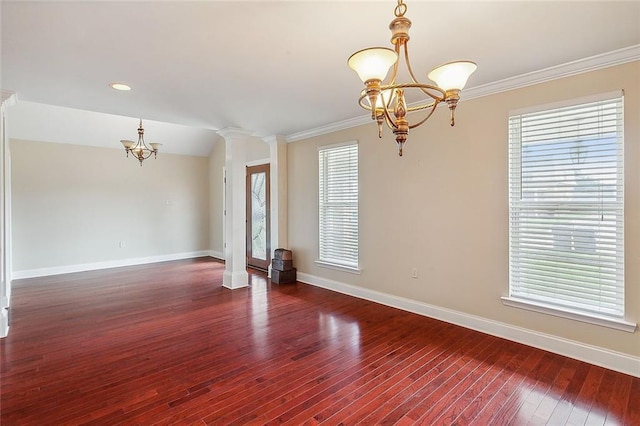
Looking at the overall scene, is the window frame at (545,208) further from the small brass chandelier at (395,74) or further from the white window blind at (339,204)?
the white window blind at (339,204)

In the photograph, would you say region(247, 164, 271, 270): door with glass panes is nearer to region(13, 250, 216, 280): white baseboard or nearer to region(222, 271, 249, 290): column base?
region(222, 271, 249, 290): column base

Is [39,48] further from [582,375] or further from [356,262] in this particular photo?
[582,375]

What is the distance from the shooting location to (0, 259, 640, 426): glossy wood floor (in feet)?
6.68

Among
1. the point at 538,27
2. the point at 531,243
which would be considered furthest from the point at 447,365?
the point at 538,27

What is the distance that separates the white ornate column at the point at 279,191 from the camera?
5.63m

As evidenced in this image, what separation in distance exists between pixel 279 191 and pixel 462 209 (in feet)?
10.5

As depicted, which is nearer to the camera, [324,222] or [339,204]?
[339,204]

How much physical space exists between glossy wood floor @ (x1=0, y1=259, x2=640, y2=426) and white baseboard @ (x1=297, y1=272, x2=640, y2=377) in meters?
0.09

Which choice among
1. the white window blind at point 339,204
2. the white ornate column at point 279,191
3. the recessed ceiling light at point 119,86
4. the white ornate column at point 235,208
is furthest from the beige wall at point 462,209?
the recessed ceiling light at point 119,86

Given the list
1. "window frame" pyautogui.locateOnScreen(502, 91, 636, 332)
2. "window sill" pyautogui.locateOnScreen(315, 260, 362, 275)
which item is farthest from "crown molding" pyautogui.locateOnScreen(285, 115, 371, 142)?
"window sill" pyautogui.locateOnScreen(315, 260, 362, 275)

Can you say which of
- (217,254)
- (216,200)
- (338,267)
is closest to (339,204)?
(338,267)

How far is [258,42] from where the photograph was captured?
2311 mm

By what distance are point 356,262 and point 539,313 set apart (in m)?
2.30

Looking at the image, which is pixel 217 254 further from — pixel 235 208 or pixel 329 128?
pixel 329 128
